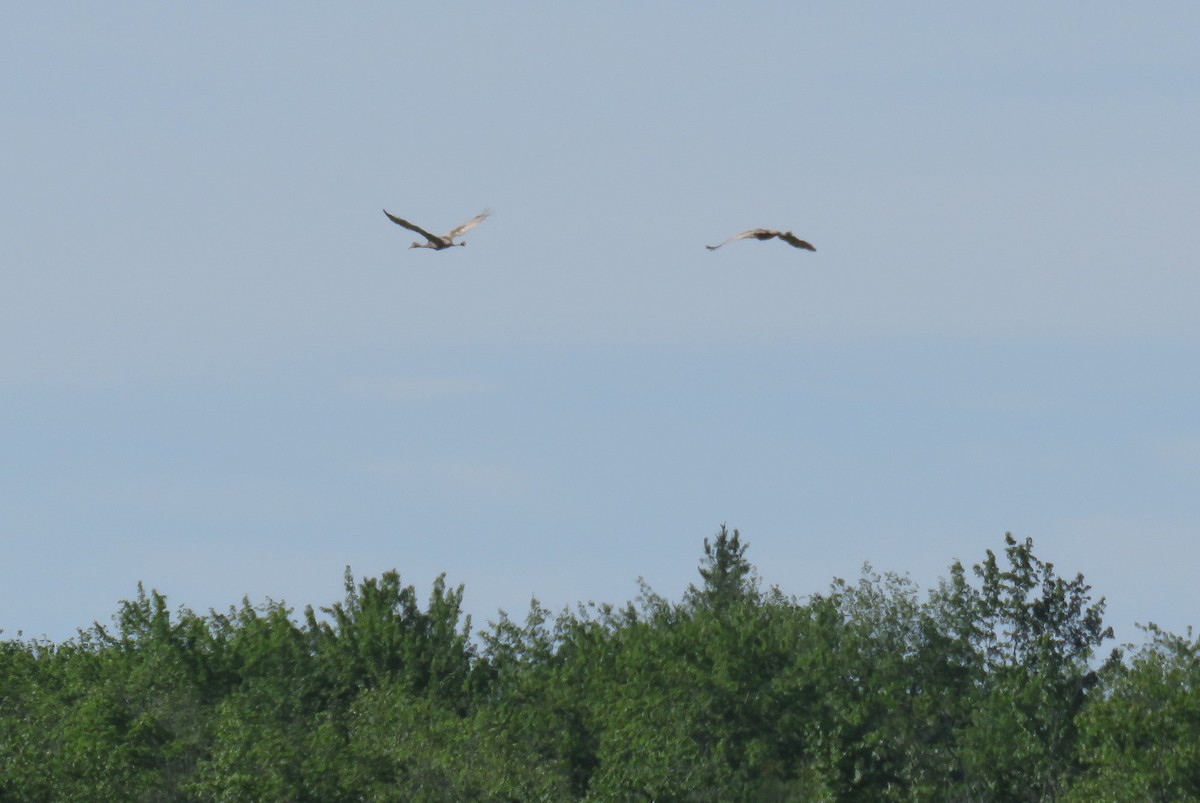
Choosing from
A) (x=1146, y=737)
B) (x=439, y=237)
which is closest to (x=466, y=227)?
(x=439, y=237)

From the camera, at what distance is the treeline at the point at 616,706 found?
74750mm

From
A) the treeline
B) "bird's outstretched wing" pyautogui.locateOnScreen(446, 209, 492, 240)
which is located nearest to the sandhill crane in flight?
"bird's outstretched wing" pyautogui.locateOnScreen(446, 209, 492, 240)

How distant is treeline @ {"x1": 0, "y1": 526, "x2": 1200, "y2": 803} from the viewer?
2943 inches

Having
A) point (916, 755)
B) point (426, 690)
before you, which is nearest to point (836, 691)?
point (916, 755)

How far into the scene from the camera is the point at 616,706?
85812 millimetres

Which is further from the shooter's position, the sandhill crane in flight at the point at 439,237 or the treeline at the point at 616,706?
the treeline at the point at 616,706

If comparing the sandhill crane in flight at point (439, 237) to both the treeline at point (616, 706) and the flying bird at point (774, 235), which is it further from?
the treeline at point (616, 706)

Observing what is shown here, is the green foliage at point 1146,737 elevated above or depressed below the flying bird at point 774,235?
below

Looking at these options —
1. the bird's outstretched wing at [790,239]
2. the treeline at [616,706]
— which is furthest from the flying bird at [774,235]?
the treeline at [616,706]

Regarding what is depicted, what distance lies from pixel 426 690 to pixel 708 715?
12.6m

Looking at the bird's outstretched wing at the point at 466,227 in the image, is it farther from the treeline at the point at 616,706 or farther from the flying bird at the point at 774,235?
the treeline at the point at 616,706

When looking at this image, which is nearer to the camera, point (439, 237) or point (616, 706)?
point (439, 237)

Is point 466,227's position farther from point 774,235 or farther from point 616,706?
point 616,706

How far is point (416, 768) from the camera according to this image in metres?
76.9
